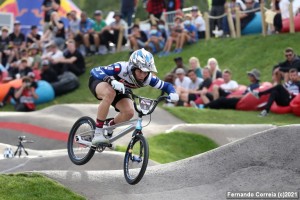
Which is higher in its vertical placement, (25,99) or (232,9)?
(232,9)

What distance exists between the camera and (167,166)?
481 inches

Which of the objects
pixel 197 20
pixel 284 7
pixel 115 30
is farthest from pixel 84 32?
pixel 284 7

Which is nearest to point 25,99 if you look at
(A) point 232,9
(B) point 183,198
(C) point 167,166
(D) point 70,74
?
(D) point 70,74

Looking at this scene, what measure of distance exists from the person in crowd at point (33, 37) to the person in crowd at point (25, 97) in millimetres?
3182

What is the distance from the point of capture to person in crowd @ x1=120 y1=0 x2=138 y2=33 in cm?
2720

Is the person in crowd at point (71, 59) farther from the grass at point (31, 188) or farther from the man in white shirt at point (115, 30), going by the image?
the grass at point (31, 188)

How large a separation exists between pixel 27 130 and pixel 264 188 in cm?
958

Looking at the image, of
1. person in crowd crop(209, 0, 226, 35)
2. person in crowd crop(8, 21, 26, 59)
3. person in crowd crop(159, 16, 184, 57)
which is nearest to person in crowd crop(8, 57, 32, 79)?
person in crowd crop(8, 21, 26, 59)

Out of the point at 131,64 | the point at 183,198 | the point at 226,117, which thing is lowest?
the point at 226,117

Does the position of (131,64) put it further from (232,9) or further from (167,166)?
(232,9)

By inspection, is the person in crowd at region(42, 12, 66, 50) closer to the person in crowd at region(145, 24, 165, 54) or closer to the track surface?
the person in crowd at region(145, 24, 165, 54)

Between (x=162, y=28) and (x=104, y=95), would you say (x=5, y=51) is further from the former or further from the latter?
→ (x=104, y=95)

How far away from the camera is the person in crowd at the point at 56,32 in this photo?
27062mm

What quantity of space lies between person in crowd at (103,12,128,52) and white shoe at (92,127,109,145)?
49.6 ft
